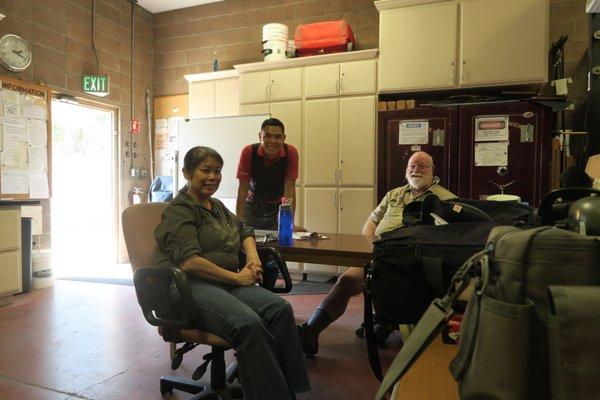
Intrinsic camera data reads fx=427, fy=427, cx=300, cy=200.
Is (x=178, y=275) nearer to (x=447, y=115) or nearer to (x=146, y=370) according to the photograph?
(x=146, y=370)

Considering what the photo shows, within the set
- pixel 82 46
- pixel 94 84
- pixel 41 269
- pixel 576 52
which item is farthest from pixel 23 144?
pixel 576 52

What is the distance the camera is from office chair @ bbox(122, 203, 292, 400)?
1557 millimetres

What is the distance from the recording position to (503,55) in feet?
12.0

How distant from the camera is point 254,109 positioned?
15.6 feet

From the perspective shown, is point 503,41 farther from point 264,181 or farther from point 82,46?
point 82,46

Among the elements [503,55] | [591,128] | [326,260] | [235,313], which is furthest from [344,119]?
[235,313]

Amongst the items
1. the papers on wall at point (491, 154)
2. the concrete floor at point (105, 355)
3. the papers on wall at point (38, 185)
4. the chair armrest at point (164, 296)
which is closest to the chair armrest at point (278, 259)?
the chair armrest at point (164, 296)

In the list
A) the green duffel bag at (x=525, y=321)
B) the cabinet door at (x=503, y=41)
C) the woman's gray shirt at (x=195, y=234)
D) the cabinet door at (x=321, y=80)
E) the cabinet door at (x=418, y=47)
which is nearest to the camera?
the green duffel bag at (x=525, y=321)

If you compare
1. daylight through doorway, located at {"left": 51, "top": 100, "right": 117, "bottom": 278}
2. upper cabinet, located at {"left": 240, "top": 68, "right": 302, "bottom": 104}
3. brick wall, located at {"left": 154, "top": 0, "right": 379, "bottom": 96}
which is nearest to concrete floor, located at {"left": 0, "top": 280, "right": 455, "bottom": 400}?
daylight through doorway, located at {"left": 51, "top": 100, "right": 117, "bottom": 278}

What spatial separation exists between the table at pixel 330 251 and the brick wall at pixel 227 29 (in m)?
3.22

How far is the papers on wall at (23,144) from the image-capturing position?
3.90m

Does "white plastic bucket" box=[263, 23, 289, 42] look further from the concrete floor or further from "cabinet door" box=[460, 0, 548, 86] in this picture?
the concrete floor

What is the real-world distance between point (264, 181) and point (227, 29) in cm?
335

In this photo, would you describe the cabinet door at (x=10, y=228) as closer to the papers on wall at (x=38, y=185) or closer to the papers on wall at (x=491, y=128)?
the papers on wall at (x=38, y=185)
